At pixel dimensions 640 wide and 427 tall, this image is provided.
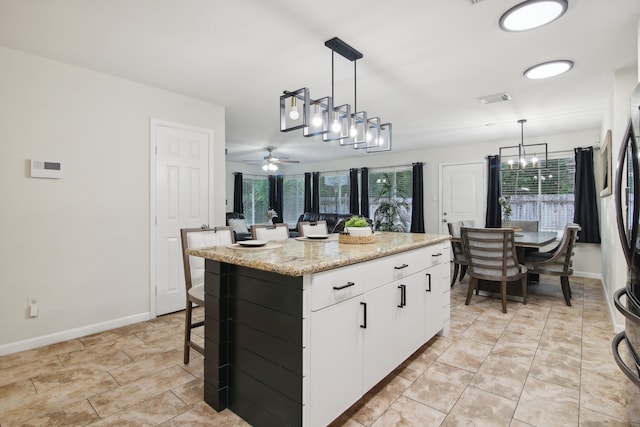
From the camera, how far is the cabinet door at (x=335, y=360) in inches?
57.9

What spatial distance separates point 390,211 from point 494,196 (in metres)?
2.09

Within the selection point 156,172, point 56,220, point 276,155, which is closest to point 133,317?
point 56,220

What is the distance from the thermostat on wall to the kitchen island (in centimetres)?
188

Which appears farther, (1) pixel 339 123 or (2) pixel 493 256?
(2) pixel 493 256

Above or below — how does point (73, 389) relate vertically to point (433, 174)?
below

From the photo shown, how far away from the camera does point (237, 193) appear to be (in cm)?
840

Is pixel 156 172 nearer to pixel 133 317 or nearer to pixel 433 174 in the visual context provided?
pixel 133 317

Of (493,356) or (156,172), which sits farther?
(156,172)

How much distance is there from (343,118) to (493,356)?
229 centimetres

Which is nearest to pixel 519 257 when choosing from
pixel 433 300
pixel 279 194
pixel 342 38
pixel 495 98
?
pixel 495 98

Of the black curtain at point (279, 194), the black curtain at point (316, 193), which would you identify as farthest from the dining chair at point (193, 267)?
the black curtain at point (279, 194)

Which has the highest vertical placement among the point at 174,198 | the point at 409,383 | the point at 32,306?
the point at 174,198

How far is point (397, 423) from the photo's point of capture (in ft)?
5.61

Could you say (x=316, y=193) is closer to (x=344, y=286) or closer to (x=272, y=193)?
(x=272, y=193)
